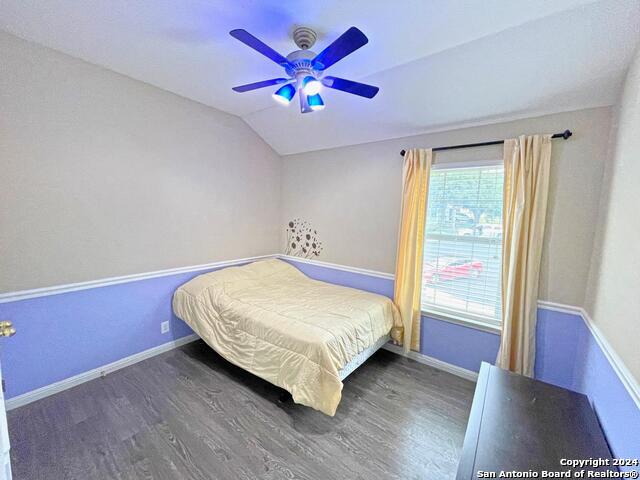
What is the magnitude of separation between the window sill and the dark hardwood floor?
20.0 inches

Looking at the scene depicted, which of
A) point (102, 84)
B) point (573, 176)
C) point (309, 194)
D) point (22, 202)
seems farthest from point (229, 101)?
point (573, 176)

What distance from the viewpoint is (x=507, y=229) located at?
2.12 meters

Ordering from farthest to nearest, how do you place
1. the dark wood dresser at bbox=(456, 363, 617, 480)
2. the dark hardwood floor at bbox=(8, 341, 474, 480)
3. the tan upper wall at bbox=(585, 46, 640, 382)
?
the dark hardwood floor at bbox=(8, 341, 474, 480), the tan upper wall at bbox=(585, 46, 640, 382), the dark wood dresser at bbox=(456, 363, 617, 480)

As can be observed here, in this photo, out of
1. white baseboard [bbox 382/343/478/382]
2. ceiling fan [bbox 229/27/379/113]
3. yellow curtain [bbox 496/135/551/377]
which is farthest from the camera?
white baseboard [bbox 382/343/478/382]

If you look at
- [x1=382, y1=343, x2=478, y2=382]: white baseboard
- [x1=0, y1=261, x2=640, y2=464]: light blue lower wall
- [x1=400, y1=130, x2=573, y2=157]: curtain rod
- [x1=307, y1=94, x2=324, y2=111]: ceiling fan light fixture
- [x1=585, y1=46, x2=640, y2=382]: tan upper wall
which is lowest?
[x1=382, y1=343, x2=478, y2=382]: white baseboard

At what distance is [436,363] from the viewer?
2.56 metres

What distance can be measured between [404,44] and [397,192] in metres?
1.31

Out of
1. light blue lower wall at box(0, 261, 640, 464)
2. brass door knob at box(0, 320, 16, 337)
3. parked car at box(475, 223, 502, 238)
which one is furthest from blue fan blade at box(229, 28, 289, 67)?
light blue lower wall at box(0, 261, 640, 464)

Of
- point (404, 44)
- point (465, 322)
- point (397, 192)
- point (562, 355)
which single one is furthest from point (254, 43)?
point (562, 355)

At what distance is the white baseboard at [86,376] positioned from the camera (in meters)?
1.92

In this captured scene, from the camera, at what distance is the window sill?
7.47ft

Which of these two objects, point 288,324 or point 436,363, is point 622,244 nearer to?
point 436,363

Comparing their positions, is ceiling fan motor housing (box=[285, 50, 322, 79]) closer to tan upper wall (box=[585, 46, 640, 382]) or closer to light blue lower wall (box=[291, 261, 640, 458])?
tan upper wall (box=[585, 46, 640, 382])

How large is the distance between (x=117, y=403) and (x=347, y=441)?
1.71 meters
